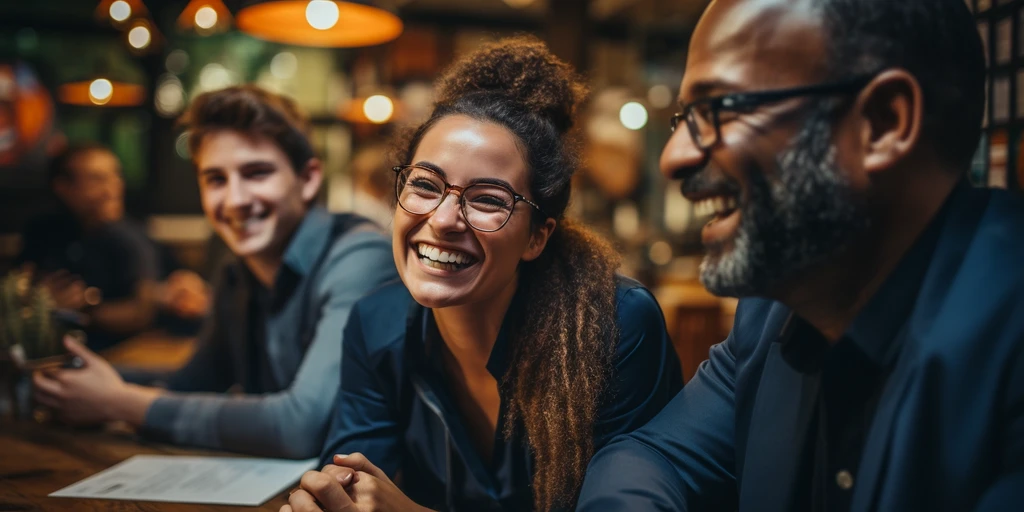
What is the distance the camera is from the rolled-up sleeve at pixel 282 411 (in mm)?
1702

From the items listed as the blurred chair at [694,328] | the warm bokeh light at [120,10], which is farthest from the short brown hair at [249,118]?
the blurred chair at [694,328]

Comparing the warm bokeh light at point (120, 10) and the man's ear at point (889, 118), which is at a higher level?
the warm bokeh light at point (120, 10)

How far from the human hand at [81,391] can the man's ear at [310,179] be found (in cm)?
70

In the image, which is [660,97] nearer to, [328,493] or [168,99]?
[168,99]

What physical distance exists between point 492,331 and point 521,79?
1.61 feet

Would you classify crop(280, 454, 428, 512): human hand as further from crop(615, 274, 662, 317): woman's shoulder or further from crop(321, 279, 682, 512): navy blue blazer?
crop(615, 274, 662, 317): woman's shoulder

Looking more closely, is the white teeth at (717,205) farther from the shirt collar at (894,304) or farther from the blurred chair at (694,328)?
the blurred chair at (694,328)

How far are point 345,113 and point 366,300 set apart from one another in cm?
403

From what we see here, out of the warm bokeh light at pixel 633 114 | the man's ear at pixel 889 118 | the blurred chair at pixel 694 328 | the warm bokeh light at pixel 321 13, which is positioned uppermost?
the warm bokeh light at pixel 321 13

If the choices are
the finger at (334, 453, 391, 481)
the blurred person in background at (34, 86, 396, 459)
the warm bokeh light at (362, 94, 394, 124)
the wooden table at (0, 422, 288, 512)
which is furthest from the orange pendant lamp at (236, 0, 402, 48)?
the warm bokeh light at (362, 94, 394, 124)

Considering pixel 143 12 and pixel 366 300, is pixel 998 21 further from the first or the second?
pixel 143 12

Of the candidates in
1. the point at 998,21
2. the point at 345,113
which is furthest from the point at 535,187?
the point at 345,113

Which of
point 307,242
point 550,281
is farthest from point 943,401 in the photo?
point 307,242

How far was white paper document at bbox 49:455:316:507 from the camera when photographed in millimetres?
1409
